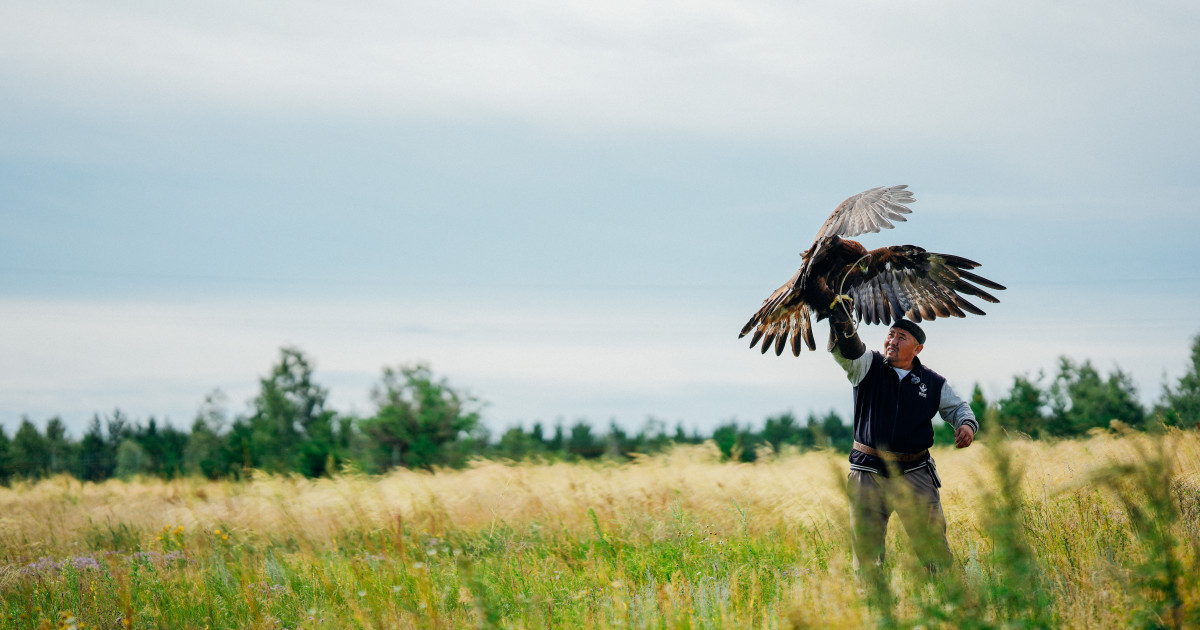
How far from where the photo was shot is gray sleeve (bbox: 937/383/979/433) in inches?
177

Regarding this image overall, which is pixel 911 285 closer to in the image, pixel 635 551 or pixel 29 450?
pixel 635 551

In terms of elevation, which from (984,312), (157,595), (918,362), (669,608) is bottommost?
(157,595)

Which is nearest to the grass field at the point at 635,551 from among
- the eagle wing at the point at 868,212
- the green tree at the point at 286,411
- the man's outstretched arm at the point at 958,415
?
the man's outstretched arm at the point at 958,415

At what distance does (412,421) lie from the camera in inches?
914

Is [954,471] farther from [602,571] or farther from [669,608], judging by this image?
[669,608]

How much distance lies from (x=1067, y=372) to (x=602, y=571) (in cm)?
2511

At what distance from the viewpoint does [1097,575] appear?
11.7 feet

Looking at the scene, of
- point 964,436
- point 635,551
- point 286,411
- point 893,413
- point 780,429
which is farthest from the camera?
point 780,429

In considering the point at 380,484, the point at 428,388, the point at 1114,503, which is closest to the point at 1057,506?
the point at 1114,503

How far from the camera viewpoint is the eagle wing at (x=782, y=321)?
489 centimetres

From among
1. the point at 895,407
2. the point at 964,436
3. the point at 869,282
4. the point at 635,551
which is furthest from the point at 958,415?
the point at 635,551

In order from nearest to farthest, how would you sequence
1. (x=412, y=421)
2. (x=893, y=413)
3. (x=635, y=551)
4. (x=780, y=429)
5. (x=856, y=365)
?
(x=893, y=413), (x=856, y=365), (x=635, y=551), (x=412, y=421), (x=780, y=429)

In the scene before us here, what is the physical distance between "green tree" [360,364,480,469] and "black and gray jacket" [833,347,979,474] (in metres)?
19.4

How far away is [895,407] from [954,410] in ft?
1.38
